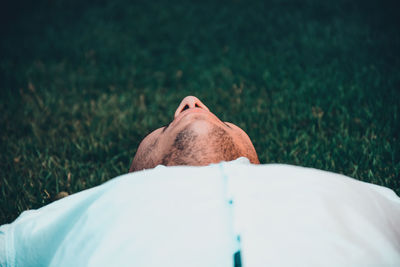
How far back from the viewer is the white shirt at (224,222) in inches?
33.1

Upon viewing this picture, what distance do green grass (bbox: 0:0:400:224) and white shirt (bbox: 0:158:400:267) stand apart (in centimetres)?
123

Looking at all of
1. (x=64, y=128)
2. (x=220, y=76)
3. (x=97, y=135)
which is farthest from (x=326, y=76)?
(x=64, y=128)

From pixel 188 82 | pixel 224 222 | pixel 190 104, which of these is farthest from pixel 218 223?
pixel 188 82

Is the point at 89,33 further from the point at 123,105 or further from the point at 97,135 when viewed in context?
the point at 97,135

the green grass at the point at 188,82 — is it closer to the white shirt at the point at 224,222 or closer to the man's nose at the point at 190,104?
the man's nose at the point at 190,104

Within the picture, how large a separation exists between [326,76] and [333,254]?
3.11 m

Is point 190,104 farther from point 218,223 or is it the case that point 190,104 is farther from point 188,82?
point 188,82

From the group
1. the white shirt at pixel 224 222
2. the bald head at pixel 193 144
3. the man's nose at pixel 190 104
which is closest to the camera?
the white shirt at pixel 224 222

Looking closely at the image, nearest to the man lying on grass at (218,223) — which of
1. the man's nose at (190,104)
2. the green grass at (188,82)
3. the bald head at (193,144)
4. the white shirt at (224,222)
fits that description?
the white shirt at (224,222)

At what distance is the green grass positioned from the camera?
245 centimetres

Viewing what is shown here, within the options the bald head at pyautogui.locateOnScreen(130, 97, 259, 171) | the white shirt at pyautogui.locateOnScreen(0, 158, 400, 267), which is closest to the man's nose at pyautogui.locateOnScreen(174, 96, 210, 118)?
the bald head at pyautogui.locateOnScreen(130, 97, 259, 171)

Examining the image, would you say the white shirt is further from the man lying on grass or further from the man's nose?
the man's nose

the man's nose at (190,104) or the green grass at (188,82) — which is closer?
the man's nose at (190,104)

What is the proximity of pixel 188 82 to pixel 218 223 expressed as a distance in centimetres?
298
